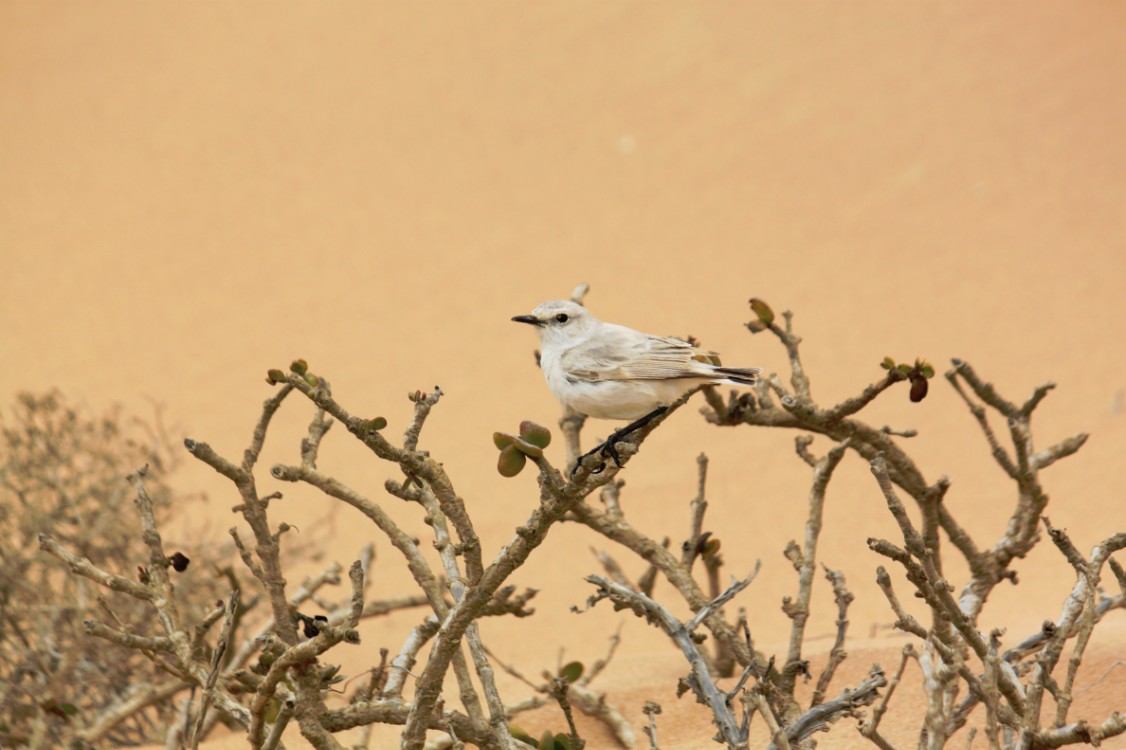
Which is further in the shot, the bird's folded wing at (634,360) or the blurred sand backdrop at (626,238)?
the blurred sand backdrop at (626,238)

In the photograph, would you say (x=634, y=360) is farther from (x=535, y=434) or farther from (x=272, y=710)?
(x=272, y=710)

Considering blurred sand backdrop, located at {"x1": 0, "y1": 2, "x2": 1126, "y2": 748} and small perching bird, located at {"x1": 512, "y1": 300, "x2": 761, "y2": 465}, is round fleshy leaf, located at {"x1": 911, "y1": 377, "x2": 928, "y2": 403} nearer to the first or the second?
small perching bird, located at {"x1": 512, "y1": 300, "x2": 761, "y2": 465}

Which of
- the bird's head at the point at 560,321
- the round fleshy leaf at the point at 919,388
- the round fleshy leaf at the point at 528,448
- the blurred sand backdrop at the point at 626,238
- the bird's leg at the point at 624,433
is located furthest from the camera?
the blurred sand backdrop at the point at 626,238

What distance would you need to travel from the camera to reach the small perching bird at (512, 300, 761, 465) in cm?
216

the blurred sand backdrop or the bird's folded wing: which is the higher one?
the blurred sand backdrop

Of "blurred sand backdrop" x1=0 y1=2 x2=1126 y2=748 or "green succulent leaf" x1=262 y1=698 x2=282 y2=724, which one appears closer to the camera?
"green succulent leaf" x1=262 y1=698 x2=282 y2=724

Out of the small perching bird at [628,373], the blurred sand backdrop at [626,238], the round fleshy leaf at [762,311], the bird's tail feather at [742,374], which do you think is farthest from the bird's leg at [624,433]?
the blurred sand backdrop at [626,238]

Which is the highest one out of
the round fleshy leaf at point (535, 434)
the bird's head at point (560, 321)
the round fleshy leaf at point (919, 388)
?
the bird's head at point (560, 321)

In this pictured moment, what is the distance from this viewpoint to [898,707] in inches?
112

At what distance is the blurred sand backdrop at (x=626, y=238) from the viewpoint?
21.8ft

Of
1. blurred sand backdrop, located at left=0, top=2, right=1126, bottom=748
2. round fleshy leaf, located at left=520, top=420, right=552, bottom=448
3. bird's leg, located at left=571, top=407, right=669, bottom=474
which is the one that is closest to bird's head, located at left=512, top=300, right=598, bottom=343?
bird's leg, located at left=571, top=407, right=669, bottom=474

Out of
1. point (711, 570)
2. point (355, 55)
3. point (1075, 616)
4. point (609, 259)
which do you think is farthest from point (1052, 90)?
point (1075, 616)

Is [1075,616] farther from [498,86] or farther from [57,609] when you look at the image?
[498,86]

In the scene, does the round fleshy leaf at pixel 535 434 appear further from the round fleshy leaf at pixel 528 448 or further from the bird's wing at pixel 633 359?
the bird's wing at pixel 633 359
